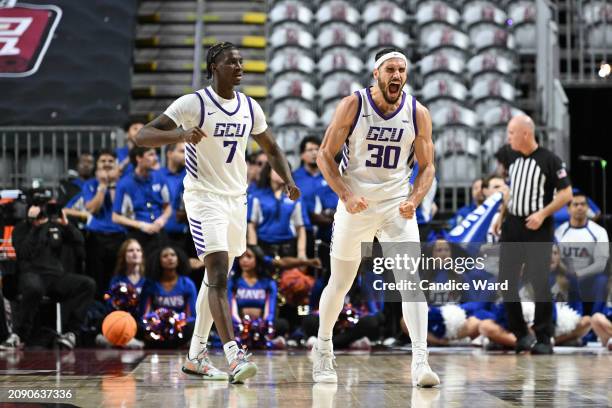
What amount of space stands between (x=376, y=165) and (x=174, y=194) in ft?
15.6

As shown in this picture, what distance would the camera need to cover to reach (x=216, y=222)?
682 centimetres

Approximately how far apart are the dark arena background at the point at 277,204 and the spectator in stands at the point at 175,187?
23 mm

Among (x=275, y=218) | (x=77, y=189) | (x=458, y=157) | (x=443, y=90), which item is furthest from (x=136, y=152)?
(x=443, y=90)

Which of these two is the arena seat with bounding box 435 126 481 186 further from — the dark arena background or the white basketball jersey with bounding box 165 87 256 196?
the white basketball jersey with bounding box 165 87 256 196

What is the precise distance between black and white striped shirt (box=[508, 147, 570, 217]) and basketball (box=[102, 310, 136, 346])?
361cm

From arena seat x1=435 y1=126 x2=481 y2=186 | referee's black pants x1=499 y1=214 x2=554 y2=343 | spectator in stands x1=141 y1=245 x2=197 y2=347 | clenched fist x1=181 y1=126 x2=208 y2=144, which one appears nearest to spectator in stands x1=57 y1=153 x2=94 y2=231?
spectator in stands x1=141 y1=245 x2=197 y2=347

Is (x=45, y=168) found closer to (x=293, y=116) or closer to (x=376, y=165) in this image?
(x=293, y=116)

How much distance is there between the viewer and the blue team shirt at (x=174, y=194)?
11086 mm

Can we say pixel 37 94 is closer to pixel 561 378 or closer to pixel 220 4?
pixel 220 4

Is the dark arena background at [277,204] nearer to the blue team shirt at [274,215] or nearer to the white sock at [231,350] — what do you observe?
the blue team shirt at [274,215]

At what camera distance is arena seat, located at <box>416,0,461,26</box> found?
16641 millimetres

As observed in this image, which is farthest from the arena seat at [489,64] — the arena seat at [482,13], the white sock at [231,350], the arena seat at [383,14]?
the white sock at [231,350]

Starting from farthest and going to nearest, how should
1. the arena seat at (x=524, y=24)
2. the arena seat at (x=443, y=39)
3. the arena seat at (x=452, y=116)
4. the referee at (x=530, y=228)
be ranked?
the arena seat at (x=524, y=24), the arena seat at (x=443, y=39), the arena seat at (x=452, y=116), the referee at (x=530, y=228)

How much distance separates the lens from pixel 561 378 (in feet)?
23.1
